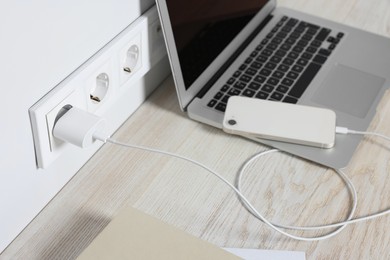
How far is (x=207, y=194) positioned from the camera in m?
0.76

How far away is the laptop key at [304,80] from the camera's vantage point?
0.92m

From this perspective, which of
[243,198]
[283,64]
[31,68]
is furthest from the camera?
[283,64]

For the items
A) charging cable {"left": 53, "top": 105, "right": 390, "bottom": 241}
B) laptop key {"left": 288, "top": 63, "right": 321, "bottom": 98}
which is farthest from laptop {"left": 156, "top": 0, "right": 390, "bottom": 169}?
charging cable {"left": 53, "top": 105, "right": 390, "bottom": 241}

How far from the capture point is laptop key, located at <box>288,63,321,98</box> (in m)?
0.92

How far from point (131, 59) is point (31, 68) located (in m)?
0.23

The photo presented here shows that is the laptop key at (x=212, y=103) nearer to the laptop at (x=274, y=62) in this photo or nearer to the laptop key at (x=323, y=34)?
the laptop at (x=274, y=62)

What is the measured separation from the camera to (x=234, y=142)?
2.77 ft

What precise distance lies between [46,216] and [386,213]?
18.0 inches

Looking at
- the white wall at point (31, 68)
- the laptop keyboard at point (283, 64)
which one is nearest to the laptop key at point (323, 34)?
the laptop keyboard at point (283, 64)

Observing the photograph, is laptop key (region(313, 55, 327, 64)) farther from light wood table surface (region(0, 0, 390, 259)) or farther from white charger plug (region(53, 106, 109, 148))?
white charger plug (region(53, 106, 109, 148))

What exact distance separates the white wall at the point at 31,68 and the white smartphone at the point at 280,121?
0.74ft

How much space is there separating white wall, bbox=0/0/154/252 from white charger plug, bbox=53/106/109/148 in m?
0.04

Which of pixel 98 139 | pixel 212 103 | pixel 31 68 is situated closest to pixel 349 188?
pixel 212 103

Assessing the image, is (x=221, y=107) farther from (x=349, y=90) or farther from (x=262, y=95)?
(x=349, y=90)
